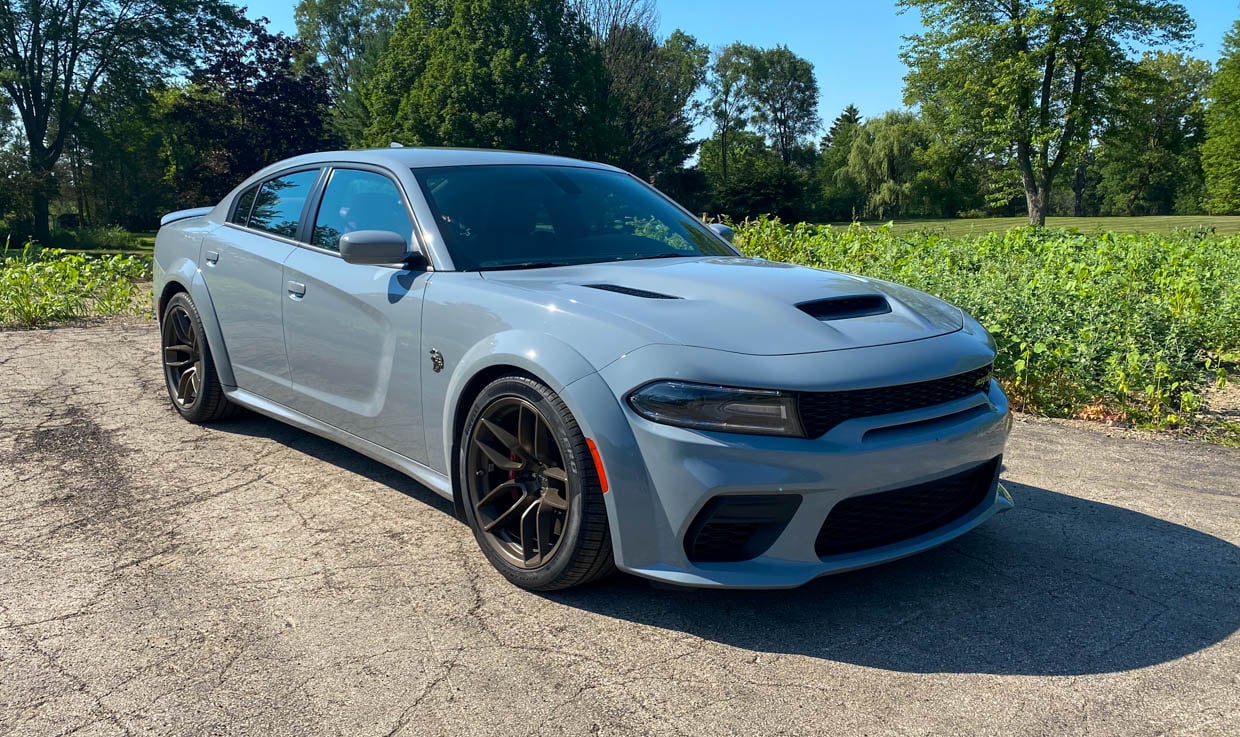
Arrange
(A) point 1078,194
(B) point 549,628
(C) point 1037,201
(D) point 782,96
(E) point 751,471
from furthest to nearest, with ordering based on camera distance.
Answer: (D) point 782,96
(A) point 1078,194
(C) point 1037,201
(B) point 549,628
(E) point 751,471

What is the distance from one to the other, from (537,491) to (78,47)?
146 ft

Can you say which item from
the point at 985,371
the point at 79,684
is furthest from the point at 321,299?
the point at 985,371

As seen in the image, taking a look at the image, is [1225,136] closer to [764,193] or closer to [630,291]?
[764,193]

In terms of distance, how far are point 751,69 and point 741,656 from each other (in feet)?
282

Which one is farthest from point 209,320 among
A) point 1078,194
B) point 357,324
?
point 1078,194

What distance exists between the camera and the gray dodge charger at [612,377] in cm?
279

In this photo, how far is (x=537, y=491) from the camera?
125 inches

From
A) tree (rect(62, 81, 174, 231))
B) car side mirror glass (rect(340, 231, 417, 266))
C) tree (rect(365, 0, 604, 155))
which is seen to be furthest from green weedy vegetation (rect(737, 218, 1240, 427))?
tree (rect(62, 81, 174, 231))

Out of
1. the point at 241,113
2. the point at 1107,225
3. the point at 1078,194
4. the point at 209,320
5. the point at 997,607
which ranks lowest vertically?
the point at 1078,194

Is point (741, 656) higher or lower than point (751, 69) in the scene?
lower

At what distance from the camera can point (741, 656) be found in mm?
2795

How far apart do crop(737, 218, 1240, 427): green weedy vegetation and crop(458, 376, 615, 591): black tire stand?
3.86 m

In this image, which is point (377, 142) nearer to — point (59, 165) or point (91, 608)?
point (59, 165)

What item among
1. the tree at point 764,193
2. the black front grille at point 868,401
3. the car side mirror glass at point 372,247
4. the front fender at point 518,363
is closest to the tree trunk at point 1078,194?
the tree at point 764,193
